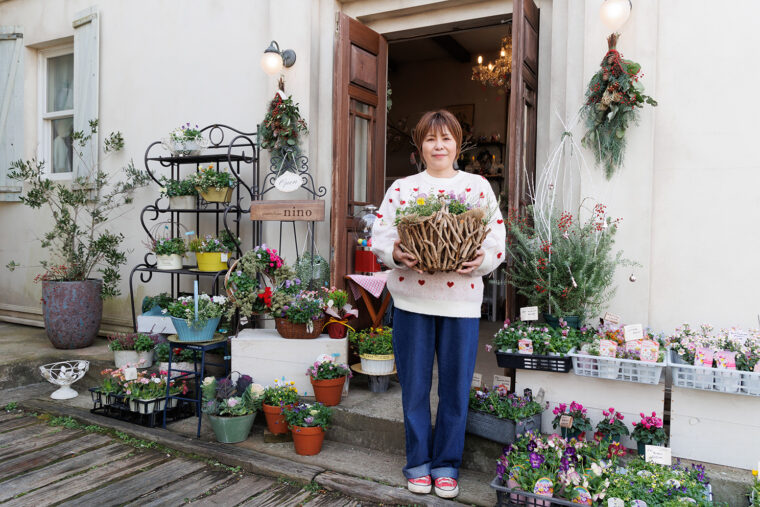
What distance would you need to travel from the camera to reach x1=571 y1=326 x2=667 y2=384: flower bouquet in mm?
3076

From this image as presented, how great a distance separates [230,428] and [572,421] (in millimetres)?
2155

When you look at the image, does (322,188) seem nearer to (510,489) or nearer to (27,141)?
(510,489)

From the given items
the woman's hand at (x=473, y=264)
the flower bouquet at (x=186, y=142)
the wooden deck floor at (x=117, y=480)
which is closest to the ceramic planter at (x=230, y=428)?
the wooden deck floor at (x=117, y=480)

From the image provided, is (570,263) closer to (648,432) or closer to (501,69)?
(648,432)

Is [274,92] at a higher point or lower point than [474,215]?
higher

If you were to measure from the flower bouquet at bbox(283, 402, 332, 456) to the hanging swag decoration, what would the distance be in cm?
247

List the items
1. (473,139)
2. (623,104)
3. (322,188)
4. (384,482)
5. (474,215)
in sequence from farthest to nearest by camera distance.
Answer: (473,139) < (322,188) < (623,104) < (384,482) < (474,215)

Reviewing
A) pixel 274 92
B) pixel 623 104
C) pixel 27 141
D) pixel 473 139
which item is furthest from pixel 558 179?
pixel 27 141

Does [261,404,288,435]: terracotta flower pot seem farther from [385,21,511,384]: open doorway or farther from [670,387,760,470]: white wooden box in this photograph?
[385,21,511,384]: open doorway

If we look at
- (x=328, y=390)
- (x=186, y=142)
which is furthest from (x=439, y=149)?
(x=186, y=142)

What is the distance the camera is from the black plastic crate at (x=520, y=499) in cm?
263

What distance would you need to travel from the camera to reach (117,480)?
3297mm

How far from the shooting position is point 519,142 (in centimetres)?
391

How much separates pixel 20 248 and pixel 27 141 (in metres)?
1.34
